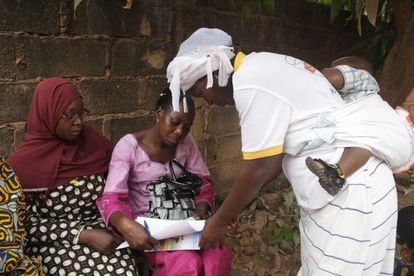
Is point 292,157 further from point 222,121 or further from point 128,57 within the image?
point 222,121

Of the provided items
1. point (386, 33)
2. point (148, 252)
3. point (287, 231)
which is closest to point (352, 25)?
point (386, 33)

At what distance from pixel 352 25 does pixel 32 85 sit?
12.0ft

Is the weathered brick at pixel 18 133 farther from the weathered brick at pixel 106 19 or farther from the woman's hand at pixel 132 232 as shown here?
the woman's hand at pixel 132 232

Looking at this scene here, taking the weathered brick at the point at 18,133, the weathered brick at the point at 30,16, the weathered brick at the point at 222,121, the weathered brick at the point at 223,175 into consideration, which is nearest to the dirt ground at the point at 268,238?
the weathered brick at the point at 223,175

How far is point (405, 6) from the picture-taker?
3.08m

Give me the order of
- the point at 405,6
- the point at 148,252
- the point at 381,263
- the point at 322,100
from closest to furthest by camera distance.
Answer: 1. the point at 322,100
2. the point at 381,263
3. the point at 148,252
4. the point at 405,6

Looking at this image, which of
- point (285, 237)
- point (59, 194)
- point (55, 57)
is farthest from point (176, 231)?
point (285, 237)

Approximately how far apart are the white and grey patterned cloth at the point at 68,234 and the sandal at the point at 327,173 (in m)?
0.98

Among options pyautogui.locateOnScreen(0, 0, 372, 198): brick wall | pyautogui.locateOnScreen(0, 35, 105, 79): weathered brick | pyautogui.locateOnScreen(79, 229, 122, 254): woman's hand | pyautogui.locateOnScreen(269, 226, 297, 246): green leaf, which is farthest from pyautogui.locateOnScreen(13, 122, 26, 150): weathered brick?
pyautogui.locateOnScreen(269, 226, 297, 246): green leaf

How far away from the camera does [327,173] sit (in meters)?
1.68

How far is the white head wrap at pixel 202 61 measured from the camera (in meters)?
1.80

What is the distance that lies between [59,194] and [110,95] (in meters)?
0.91

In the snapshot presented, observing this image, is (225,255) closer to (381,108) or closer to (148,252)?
(148,252)

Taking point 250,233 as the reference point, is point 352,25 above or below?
above
